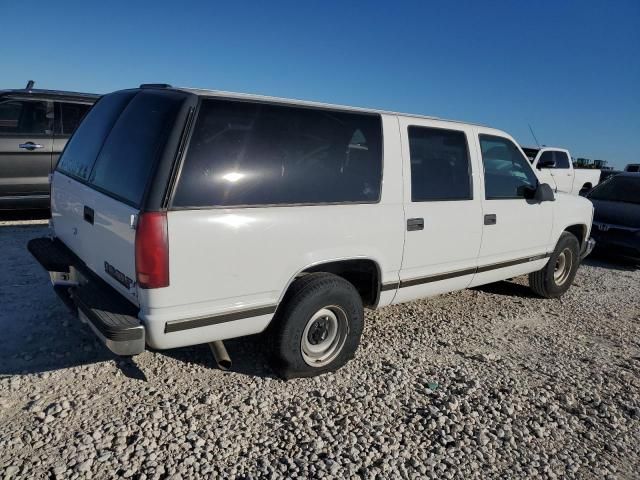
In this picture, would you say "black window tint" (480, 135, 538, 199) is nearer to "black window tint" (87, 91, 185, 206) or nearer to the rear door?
"black window tint" (87, 91, 185, 206)

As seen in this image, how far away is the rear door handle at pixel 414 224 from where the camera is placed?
12.4ft

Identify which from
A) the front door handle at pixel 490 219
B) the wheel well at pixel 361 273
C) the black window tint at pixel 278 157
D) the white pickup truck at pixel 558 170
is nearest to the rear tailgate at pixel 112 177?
the black window tint at pixel 278 157

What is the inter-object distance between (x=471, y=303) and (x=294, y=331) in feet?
9.44

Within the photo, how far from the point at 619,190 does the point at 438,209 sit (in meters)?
6.37

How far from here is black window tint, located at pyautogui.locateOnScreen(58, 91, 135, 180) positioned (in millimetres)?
3467

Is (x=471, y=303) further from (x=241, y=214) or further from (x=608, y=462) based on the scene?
(x=241, y=214)

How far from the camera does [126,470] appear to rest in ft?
8.27

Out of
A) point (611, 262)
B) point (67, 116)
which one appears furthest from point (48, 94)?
point (611, 262)

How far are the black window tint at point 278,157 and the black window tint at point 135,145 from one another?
19 centimetres

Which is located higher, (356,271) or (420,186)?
(420,186)

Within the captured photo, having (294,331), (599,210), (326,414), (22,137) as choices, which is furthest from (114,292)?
(599,210)

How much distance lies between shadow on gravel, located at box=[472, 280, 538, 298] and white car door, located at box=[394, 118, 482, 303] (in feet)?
5.72

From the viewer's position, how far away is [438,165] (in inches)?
163

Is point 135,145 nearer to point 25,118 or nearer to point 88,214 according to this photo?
point 88,214
